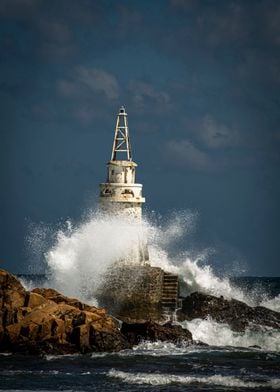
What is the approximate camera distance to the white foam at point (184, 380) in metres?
20.8

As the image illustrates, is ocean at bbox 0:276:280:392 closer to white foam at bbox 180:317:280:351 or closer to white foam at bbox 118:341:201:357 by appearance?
white foam at bbox 118:341:201:357

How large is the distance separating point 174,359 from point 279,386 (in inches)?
189

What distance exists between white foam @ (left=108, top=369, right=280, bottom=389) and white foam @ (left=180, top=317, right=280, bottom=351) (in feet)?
24.6

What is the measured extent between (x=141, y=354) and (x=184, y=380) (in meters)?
4.35

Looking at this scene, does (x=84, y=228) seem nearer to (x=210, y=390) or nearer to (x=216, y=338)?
(x=216, y=338)

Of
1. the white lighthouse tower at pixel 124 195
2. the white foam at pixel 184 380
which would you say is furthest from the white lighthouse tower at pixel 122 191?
the white foam at pixel 184 380

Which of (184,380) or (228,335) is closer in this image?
(184,380)

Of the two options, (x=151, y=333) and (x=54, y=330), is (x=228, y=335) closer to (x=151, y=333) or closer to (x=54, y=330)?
(x=151, y=333)

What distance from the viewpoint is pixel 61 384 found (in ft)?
68.6

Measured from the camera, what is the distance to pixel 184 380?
21.4 m

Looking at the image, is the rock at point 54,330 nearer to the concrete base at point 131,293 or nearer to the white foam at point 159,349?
the white foam at point 159,349

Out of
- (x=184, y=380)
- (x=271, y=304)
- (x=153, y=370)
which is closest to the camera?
(x=184, y=380)

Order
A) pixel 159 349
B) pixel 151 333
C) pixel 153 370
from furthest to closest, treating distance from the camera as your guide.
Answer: pixel 151 333 → pixel 159 349 → pixel 153 370

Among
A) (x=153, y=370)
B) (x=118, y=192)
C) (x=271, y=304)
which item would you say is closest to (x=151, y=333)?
(x=153, y=370)
